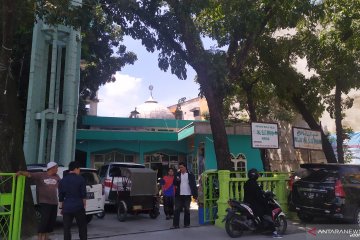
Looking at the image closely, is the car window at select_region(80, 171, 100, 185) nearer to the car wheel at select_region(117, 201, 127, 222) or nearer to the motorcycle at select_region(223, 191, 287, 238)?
the car wheel at select_region(117, 201, 127, 222)

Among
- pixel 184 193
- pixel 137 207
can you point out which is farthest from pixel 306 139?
pixel 137 207

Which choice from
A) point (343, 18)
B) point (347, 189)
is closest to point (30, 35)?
point (343, 18)

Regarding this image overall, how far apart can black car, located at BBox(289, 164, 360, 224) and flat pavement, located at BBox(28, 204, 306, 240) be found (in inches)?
26.0

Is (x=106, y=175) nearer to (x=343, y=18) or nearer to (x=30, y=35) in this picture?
(x=30, y=35)

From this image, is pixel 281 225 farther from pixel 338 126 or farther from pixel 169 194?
pixel 338 126

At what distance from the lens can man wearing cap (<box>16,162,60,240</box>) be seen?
753 cm

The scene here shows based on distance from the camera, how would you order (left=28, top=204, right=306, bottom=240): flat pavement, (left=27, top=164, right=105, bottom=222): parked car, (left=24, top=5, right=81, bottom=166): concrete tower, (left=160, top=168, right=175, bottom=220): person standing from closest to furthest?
(left=28, top=204, right=306, bottom=240): flat pavement < (left=27, top=164, right=105, bottom=222): parked car < (left=160, top=168, right=175, bottom=220): person standing < (left=24, top=5, right=81, bottom=166): concrete tower

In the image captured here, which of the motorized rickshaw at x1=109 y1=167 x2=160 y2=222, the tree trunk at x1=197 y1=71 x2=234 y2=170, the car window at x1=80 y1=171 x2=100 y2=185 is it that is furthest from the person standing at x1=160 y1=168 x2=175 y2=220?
the car window at x1=80 y1=171 x2=100 y2=185

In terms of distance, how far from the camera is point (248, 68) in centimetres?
1845

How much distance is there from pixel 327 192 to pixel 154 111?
26355mm

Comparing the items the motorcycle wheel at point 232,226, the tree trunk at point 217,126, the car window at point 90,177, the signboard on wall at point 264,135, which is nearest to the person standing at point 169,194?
the tree trunk at point 217,126

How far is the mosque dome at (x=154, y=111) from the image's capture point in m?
34.7

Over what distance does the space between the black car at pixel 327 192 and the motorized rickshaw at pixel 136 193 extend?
4.42 meters

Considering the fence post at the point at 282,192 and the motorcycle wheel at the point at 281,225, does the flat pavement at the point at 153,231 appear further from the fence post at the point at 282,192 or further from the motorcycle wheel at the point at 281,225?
the fence post at the point at 282,192
